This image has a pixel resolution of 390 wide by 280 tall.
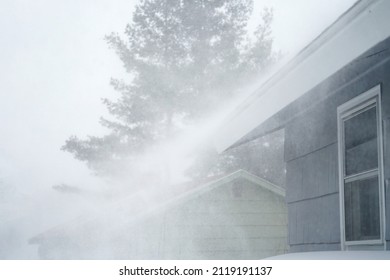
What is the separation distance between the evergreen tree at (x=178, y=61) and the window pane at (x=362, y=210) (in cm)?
84

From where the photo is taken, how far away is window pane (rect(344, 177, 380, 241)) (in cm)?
167

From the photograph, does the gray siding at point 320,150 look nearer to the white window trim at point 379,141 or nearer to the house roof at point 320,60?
the white window trim at point 379,141

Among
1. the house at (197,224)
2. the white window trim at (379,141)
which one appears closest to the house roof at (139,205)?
the house at (197,224)

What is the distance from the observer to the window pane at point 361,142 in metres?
1.68

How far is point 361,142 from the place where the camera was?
1.75m

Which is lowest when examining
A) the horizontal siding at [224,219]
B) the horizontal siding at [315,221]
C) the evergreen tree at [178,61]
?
the horizontal siding at [315,221]

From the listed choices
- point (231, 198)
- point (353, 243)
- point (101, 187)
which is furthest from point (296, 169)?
point (101, 187)

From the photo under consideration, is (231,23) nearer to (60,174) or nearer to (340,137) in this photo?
(340,137)

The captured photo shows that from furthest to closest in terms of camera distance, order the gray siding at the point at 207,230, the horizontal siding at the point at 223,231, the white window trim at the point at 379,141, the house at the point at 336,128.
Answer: the horizontal siding at the point at 223,231 < the gray siding at the point at 207,230 < the white window trim at the point at 379,141 < the house at the point at 336,128

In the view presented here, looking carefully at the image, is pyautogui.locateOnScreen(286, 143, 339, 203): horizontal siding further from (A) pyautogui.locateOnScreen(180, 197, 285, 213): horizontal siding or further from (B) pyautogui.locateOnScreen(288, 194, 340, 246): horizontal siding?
(A) pyautogui.locateOnScreen(180, 197, 285, 213): horizontal siding

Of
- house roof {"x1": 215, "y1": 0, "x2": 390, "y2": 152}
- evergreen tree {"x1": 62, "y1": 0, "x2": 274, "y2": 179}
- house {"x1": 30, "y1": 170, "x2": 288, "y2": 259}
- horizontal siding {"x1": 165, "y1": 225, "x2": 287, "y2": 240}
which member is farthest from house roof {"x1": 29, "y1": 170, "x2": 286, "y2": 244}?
house roof {"x1": 215, "y1": 0, "x2": 390, "y2": 152}

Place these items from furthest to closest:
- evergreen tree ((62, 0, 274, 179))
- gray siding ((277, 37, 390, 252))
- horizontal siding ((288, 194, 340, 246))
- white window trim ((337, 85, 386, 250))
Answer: evergreen tree ((62, 0, 274, 179)) < horizontal siding ((288, 194, 340, 246)) < gray siding ((277, 37, 390, 252)) < white window trim ((337, 85, 386, 250))

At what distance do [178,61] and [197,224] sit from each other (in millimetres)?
1034

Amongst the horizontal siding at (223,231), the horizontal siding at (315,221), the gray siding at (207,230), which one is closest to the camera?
the horizontal siding at (315,221)
